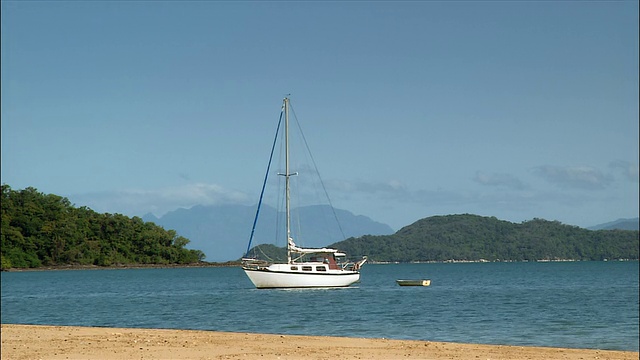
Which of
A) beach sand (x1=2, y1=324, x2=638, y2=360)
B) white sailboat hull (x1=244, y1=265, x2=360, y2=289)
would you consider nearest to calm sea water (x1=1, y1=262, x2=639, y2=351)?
white sailboat hull (x1=244, y1=265, x2=360, y2=289)

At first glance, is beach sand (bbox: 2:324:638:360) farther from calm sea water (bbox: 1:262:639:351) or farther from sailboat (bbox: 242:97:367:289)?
sailboat (bbox: 242:97:367:289)

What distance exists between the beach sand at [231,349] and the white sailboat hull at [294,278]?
5098cm

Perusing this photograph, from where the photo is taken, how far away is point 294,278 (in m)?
82.3

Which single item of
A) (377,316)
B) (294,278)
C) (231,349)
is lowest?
(231,349)

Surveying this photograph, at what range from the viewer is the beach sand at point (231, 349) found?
2430 centimetres

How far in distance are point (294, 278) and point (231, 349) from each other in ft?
185

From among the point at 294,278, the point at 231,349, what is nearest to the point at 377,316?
the point at 231,349

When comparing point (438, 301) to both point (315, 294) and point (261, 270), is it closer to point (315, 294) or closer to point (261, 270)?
point (315, 294)

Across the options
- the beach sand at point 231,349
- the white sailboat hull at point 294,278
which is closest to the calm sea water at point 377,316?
the white sailboat hull at point 294,278

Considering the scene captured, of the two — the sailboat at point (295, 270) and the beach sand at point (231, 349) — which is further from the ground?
A: the sailboat at point (295, 270)

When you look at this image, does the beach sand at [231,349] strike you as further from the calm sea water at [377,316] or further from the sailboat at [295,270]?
the sailboat at [295,270]

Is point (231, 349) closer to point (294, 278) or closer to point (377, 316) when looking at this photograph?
point (377, 316)

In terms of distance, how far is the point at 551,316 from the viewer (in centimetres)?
5228

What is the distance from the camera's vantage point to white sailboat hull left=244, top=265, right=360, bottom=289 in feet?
271
